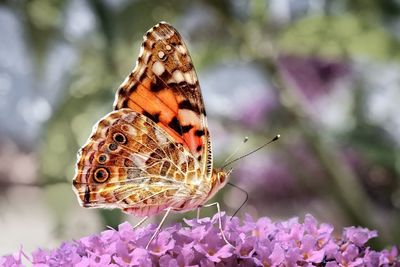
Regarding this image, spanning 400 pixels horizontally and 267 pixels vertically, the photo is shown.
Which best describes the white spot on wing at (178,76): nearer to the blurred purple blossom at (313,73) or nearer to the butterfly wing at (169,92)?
the butterfly wing at (169,92)

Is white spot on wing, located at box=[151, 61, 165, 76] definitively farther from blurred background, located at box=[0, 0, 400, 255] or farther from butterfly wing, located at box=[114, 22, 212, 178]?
blurred background, located at box=[0, 0, 400, 255]

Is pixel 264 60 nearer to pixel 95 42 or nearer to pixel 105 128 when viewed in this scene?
pixel 95 42

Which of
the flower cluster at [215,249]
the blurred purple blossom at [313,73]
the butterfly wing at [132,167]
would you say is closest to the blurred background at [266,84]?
the blurred purple blossom at [313,73]

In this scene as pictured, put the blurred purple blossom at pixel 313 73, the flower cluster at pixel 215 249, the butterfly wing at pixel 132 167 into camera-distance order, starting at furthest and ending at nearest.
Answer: the blurred purple blossom at pixel 313 73 < the butterfly wing at pixel 132 167 < the flower cluster at pixel 215 249

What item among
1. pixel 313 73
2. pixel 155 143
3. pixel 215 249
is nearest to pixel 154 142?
pixel 155 143

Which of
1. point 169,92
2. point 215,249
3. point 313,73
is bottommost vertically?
point 313,73

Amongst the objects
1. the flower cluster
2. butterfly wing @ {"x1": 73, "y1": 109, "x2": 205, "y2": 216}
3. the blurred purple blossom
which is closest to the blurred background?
the blurred purple blossom

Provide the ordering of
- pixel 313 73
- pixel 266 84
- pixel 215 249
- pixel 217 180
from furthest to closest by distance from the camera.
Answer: pixel 313 73 < pixel 266 84 < pixel 217 180 < pixel 215 249

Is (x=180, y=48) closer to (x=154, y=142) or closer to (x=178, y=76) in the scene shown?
(x=178, y=76)
